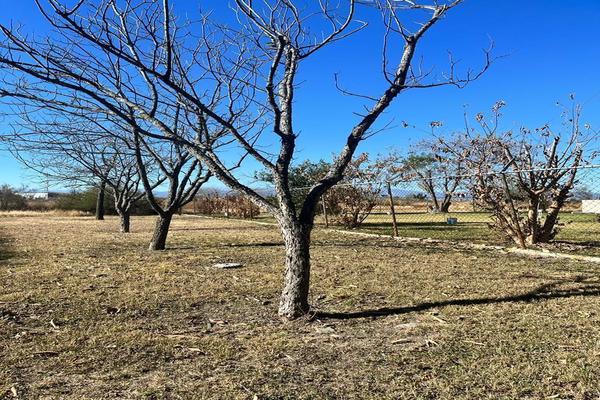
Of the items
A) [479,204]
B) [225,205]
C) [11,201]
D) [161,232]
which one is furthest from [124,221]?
[11,201]

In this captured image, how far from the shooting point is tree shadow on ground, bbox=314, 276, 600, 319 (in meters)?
4.07

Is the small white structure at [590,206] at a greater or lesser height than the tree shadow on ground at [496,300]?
greater

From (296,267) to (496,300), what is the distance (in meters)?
1.82

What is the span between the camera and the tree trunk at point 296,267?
389 centimetres

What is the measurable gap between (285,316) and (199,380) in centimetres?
132

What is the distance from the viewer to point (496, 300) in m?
4.48

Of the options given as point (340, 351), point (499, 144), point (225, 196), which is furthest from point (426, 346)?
point (225, 196)

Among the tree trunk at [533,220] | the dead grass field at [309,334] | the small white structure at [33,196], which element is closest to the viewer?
the dead grass field at [309,334]

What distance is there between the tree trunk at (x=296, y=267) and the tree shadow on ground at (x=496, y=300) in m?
0.18

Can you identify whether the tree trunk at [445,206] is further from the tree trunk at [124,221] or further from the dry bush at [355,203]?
the tree trunk at [124,221]

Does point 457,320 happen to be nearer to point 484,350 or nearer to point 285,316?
point 484,350

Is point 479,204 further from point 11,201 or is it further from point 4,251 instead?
point 11,201

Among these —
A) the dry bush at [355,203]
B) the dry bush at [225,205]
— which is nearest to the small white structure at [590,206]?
the dry bush at [355,203]

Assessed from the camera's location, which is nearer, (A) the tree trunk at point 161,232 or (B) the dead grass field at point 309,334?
(B) the dead grass field at point 309,334
